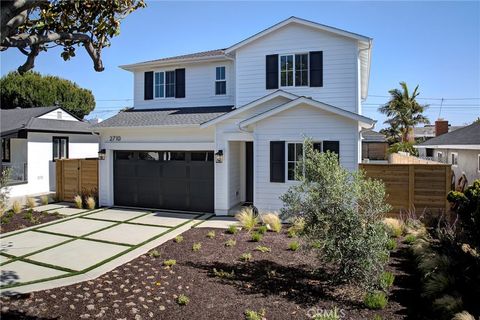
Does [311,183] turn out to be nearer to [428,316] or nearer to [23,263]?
[428,316]

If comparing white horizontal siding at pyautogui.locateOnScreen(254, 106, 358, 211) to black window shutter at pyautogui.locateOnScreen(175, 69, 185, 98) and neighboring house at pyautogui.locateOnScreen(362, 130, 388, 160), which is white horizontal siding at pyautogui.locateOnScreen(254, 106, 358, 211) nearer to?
black window shutter at pyautogui.locateOnScreen(175, 69, 185, 98)

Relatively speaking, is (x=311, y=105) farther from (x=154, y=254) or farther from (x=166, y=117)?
(x=154, y=254)

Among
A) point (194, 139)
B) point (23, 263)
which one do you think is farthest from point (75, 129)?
point (23, 263)

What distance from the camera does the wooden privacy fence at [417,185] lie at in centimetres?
1037

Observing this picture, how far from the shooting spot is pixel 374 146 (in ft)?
129

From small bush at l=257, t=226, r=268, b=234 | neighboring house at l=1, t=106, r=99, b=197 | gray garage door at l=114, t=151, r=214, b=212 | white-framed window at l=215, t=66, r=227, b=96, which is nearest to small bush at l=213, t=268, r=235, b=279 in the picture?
small bush at l=257, t=226, r=268, b=234

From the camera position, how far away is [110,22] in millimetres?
5285

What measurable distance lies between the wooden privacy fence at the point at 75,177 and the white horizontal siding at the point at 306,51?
23.8 ft

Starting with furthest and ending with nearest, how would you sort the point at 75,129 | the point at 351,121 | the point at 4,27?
the point at 75,129, the point at 351,121, the point at 4,27

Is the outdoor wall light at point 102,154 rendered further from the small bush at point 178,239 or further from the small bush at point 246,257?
the small bush at point 246,257

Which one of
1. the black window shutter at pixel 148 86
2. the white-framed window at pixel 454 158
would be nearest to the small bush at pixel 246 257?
the black window shutter at pixel 148 86

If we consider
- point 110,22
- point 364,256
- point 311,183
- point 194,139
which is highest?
point 110,22

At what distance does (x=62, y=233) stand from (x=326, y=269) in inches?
306

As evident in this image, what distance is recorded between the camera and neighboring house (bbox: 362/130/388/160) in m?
36.8
